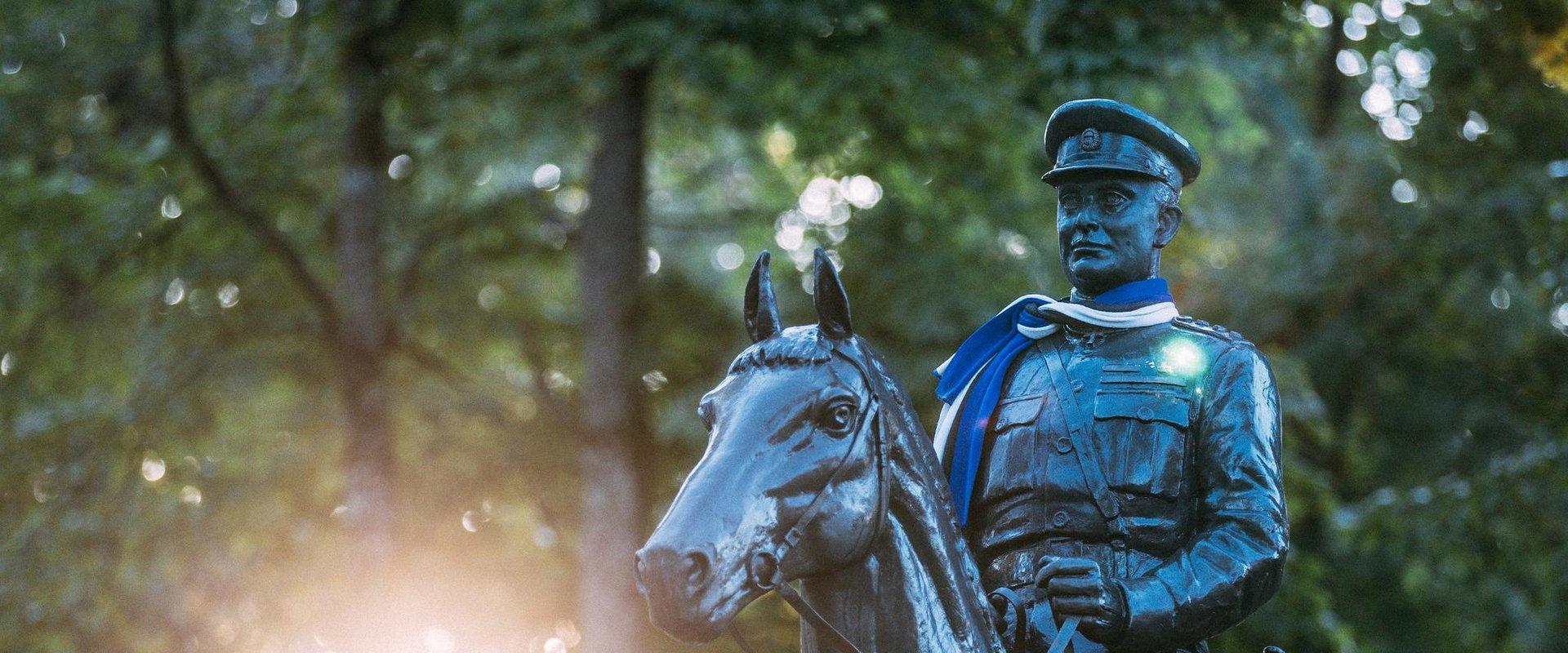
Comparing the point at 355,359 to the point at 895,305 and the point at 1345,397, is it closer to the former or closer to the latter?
the point at 895,305

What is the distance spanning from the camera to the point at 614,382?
11.8 m

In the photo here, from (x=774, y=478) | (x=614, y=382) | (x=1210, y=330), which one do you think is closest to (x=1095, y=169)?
(x=1210, y=330)

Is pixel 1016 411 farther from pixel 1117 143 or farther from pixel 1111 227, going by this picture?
pixel 1117 143

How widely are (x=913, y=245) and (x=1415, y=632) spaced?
777 centimetres

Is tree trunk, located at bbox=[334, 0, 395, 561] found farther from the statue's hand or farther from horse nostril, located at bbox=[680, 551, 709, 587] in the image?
horse nostril, located at bbox=[680, 551, 709, 587]

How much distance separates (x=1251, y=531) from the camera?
375 centimetres

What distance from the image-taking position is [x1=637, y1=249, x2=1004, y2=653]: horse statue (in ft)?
10.7

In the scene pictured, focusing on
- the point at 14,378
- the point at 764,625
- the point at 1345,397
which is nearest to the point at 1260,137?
the point at 1345,397

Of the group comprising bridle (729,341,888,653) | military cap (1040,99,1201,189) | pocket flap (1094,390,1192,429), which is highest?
military cap (1040,99,1201,189)

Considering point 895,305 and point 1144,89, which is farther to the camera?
point 895,305

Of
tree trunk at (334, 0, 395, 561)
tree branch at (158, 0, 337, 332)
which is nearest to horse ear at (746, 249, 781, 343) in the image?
tree trunk at (334, 0, 395, 561)

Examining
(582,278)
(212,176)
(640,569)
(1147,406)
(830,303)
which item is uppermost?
(830,303)

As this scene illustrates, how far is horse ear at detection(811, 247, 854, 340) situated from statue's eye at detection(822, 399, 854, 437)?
0.58 feet

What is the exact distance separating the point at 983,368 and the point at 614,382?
7.66 metres
